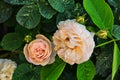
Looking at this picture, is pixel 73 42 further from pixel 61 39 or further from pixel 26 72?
pixel 26 72

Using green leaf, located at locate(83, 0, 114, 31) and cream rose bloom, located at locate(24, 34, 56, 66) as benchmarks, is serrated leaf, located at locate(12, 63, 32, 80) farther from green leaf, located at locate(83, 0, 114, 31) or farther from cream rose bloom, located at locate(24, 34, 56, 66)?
green leaf, located at locate(83, 0, 114, 31)

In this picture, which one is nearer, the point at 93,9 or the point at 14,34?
the point at 93,9

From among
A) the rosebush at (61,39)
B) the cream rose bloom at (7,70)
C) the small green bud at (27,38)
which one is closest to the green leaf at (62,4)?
the rosebush at (61,39)

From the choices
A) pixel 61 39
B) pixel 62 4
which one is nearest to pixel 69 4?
pixel 62 4

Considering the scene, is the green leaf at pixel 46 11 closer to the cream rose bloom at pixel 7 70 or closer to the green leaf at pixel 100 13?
the green leaf at pixel 100 13

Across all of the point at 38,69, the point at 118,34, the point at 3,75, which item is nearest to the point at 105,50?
the point at 118,34

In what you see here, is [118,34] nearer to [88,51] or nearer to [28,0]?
[88,51]

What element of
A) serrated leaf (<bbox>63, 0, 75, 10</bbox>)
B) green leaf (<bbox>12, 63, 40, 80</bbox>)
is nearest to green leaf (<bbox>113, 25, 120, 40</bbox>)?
serrated leaf (<bbox>63, 0, 75, 10</bbox>)
